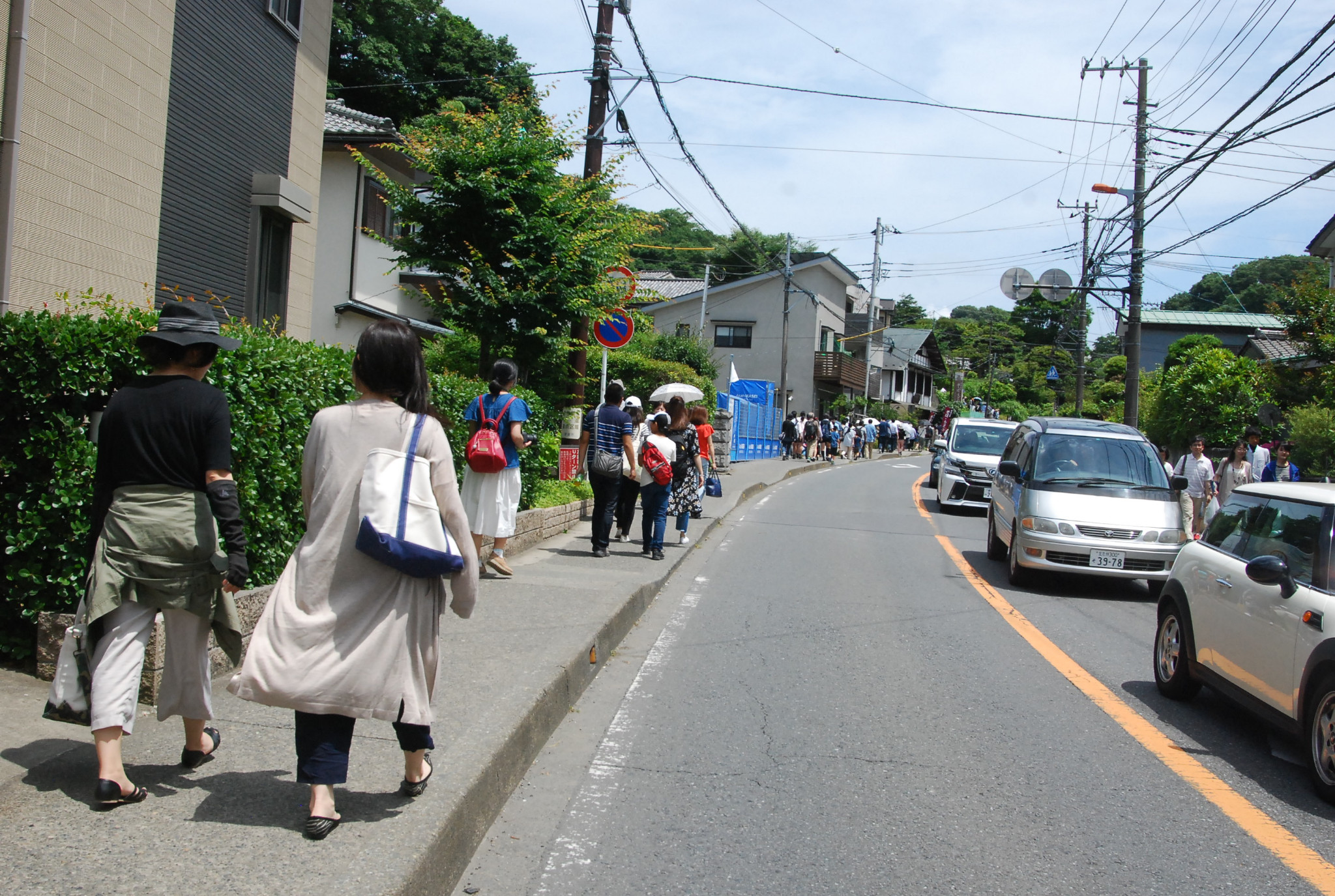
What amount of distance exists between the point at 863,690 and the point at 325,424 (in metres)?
4.14

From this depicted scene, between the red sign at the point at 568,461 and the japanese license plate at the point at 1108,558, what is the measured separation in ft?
23.2


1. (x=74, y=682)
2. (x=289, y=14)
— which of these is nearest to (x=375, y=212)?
(x=289, y=14)

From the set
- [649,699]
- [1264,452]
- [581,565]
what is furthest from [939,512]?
[649,699]

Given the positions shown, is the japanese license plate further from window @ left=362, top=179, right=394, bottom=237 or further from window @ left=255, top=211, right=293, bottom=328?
window @ left=362, top=179, right=394, bottom=237

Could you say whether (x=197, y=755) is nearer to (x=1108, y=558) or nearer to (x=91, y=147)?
(x=91, y=147)

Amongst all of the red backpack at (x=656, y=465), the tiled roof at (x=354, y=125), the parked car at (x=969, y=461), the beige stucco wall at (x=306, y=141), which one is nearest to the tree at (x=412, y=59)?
the tiled roof at (x=354, y=125)

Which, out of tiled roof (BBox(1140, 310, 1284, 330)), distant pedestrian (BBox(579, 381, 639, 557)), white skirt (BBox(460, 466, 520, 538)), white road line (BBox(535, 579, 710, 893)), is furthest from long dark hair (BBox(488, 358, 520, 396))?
tiled roof (BBox(1140, 310, 1284, 330))

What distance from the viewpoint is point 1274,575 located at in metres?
5.01

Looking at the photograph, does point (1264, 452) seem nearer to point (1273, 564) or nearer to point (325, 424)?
point (1273, 564)

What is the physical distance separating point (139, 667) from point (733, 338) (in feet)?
155

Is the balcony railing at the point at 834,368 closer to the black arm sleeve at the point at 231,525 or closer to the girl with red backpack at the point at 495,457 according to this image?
the girl with red backpack at the point at 495,457

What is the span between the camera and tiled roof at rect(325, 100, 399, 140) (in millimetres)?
18094

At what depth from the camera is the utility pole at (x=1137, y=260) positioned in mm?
20906

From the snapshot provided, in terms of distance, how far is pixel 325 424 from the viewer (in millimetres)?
3414
